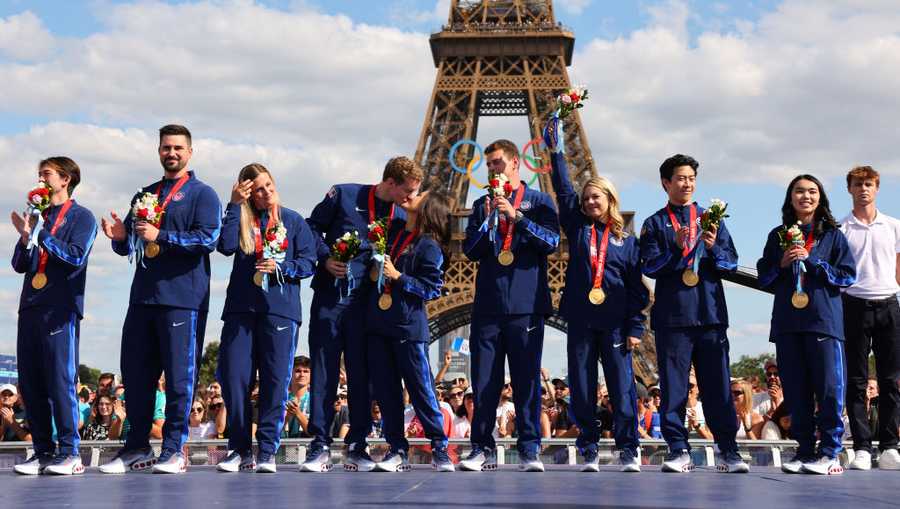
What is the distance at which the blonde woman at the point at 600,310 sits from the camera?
831cm

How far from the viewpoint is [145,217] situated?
7719mm

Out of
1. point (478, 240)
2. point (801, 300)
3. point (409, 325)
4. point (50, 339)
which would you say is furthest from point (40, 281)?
point (801, 300)

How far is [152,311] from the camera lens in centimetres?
786

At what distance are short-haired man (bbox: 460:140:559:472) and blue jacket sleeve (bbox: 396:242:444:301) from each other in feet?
0.84

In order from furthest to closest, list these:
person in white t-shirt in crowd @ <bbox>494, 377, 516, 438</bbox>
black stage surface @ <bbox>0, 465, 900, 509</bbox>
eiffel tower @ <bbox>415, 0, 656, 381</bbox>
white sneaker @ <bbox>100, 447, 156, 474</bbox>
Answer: eiffel tower @ <bbox>415, 0, 656, 381</bbox> → person in white t-shirt in crowd @ <bbox>494, 377, 516, 438</bbox> → white sneaker @ <bbox>100, 447, 156, 474</bbox> → black stage surface @ <bbox>0, 465, 900, 509</bbox>

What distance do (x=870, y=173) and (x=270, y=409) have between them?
5.00 m

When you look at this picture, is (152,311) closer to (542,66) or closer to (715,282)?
(715,282)

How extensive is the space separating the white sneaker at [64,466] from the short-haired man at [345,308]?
5.11 ft

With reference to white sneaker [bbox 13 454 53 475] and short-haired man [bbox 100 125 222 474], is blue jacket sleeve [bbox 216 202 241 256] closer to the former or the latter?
short-haired man [bbox 100 125 222 474]

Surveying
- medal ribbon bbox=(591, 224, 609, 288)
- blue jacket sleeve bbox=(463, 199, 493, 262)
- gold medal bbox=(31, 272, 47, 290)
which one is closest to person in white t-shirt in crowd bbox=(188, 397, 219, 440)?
gold medal bbox=(31, 272, 47, 290)

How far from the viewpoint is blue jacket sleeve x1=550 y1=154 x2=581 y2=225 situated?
8594mm

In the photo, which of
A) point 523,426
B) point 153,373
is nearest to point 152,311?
point 153,373

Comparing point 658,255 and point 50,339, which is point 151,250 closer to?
point 50,339

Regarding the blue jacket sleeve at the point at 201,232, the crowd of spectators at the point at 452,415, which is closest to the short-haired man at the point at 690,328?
the crowd of spectators at the point at 452,415
